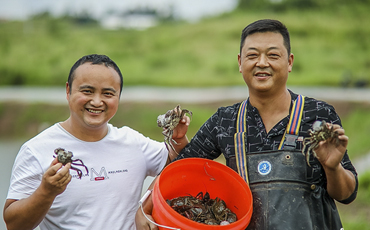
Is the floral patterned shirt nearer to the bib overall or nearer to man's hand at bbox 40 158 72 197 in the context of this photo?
the bib overall

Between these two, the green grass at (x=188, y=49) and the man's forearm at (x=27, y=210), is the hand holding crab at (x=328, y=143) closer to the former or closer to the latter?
the man's forearm at (x=27, y=210)

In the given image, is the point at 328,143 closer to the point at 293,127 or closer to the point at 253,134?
the point at 293,127

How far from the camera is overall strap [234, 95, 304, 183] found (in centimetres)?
224

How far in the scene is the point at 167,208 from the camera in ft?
6.87

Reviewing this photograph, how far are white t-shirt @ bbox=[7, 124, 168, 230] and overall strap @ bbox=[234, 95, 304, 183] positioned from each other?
0.66 m

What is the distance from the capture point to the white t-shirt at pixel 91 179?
2307 mm

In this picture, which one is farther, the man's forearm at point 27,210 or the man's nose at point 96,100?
the man's nose at point 96,100

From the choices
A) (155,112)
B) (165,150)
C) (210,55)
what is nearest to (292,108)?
(165,150)

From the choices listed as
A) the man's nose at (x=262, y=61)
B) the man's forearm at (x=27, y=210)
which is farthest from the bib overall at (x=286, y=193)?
the man's forearm at (x=27, y=210)

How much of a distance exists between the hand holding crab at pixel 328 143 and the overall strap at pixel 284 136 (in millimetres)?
157

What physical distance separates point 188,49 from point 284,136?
17.7 m

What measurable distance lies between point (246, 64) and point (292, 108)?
0.37m

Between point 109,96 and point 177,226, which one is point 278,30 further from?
point 177,226


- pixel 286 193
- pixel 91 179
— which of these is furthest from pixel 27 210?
pixel 286 193
